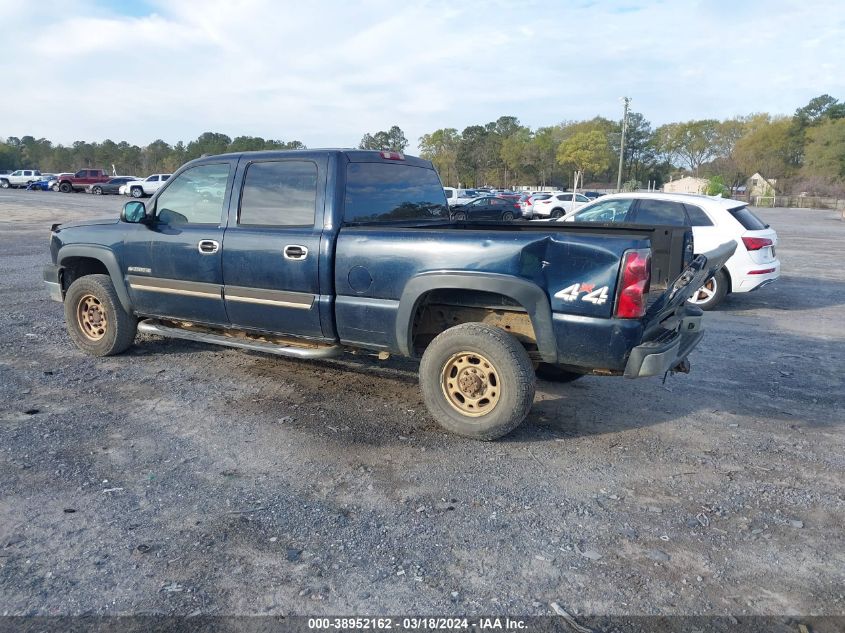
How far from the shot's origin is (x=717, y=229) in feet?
30.1

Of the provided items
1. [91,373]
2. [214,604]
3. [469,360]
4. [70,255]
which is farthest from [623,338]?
[70,255]

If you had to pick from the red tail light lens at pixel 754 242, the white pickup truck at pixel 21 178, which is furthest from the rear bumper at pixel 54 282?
the white pickup truck at pixel 21 178

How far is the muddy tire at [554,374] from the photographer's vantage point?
5605 mm

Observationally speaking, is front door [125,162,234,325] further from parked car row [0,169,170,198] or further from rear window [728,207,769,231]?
parked car row [0,169,170,198]

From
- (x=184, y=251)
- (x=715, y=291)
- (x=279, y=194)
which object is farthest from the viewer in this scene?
(x=715, y=291)

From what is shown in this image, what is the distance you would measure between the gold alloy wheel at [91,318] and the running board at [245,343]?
46 centimetres

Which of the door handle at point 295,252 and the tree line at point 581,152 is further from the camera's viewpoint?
the tree line at point 581,152

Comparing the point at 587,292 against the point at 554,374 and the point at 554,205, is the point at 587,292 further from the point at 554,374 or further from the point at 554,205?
the point at 554,205

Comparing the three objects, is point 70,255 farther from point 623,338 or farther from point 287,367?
point 623,338

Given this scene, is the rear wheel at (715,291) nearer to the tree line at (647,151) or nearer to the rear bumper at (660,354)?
the rear bumper at (660,354)

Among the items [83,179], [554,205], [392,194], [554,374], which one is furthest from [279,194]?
[83,179]

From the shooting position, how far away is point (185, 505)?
3498 millimetres

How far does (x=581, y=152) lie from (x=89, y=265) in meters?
83.9

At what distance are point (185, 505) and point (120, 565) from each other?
0.58 meters
